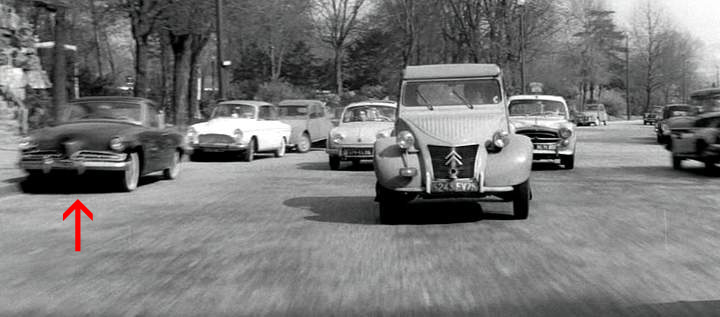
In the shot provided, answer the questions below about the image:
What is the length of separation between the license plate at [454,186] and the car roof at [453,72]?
2478 millimetres

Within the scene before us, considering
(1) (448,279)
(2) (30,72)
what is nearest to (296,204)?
(1) (448,279)

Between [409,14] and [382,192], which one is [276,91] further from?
[382,192]

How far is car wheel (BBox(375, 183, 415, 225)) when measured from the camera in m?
9.98

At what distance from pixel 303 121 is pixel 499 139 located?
17771mm

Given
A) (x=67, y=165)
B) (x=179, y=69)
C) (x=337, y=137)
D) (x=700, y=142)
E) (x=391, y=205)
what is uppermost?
(x=179, y=69)

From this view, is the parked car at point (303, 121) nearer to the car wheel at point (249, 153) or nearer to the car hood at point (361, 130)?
the car wheel at point (249, 153)

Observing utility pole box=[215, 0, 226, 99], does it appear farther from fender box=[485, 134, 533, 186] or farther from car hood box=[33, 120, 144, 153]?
fender box=[485, 134, 533, 186]

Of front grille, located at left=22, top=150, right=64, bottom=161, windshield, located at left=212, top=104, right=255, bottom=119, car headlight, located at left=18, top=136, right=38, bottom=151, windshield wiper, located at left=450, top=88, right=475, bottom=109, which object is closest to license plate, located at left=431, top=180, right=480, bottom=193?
windshield wiper, located at left=450, top=88, right=475, bottom=109

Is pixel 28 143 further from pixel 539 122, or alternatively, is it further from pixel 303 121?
pixel 303 121

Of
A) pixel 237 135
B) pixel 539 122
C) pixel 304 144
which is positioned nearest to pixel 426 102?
pixel 539 122

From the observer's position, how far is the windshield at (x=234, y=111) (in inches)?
925

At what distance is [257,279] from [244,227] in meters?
3.19

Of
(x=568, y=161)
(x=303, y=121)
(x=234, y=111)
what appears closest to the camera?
(x=568, y=161)

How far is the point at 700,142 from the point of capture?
17.2m
